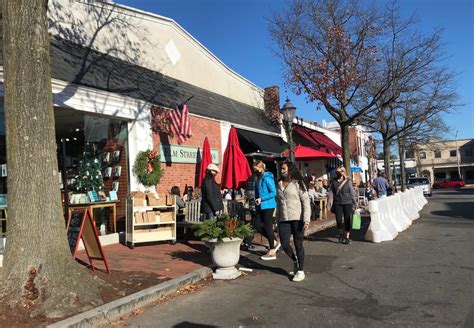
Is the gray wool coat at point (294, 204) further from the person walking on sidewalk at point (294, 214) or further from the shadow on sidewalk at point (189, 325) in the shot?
the shadow on sidewalk at point (189, 325)

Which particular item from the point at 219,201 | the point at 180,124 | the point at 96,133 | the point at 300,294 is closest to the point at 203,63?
the point at 180,124

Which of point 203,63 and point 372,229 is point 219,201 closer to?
point 372,229

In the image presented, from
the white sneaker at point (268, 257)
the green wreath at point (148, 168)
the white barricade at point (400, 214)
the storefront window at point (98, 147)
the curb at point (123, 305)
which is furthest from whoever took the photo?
the white barricade at point (400, 214)

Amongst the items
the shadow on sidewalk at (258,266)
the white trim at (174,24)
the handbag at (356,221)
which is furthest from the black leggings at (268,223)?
the white trim at (174,24)

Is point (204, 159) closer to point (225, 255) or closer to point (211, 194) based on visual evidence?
point (211, 194)

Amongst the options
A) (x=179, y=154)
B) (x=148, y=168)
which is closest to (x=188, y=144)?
(x=179, y=154)

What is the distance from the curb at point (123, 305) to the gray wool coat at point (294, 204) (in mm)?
1664

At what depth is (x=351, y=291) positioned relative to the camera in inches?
234

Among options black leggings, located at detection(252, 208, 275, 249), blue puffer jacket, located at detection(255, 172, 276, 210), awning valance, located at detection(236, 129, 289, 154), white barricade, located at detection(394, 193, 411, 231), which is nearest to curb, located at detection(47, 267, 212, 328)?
black leggings, located at detection(252, 208, 275, 249)

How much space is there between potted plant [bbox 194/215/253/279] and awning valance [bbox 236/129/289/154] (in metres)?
8.83

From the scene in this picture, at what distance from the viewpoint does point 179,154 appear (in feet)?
41.0

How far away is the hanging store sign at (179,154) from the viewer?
39.0 feet

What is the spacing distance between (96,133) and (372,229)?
6701mm

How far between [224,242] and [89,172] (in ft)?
16.2
